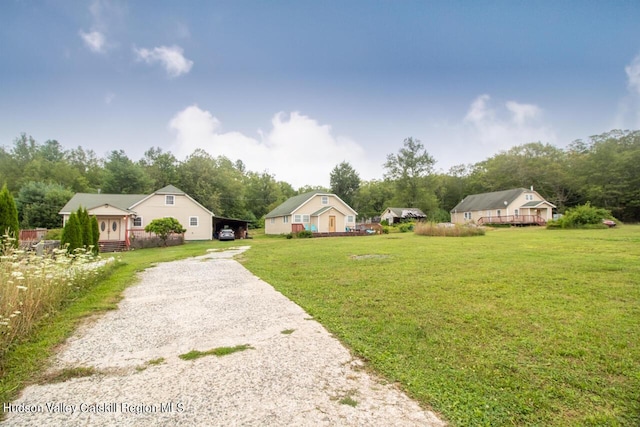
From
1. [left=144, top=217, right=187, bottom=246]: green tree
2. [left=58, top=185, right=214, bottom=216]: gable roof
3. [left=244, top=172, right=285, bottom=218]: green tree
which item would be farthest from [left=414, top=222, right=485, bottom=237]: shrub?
[left=244, top=172, right=285, bottom=218]: green tree

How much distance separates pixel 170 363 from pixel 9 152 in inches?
2916

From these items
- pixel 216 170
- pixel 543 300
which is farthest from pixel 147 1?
pixel 216 170

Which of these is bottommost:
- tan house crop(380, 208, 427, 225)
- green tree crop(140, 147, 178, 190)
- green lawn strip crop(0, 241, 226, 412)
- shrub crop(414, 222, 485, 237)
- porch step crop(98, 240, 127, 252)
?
green lawn strip crop(0, 241, 226, 412)

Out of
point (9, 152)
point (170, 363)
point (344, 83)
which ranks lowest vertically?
point (170, 363)

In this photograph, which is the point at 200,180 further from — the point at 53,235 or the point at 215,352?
the point at 215,352

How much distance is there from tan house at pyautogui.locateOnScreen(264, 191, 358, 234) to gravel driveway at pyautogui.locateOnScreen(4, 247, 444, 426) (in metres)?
24.8

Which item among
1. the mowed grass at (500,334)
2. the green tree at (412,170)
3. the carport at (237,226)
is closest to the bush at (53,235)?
the carport at (237,226)

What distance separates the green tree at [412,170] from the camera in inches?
1834

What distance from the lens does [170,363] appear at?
3180 mm

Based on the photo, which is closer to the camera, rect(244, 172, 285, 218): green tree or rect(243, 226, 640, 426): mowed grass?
rect(243, 226, 640, 426): mowed grass

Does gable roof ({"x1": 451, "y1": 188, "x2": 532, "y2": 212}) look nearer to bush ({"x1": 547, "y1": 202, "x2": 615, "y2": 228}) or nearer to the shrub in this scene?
bush ({"x1": 547, "y1": 202, "x2": 615, "y2": 228})

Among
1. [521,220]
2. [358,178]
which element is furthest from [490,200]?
[358,178]

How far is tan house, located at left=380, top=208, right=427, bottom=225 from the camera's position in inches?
1810

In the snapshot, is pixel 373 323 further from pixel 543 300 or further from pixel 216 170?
pixel 216 170
